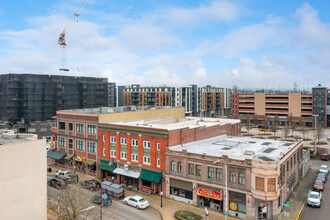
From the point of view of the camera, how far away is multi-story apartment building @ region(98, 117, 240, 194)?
42.8 metres

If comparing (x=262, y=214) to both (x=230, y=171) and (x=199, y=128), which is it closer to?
(x=230, y=171)

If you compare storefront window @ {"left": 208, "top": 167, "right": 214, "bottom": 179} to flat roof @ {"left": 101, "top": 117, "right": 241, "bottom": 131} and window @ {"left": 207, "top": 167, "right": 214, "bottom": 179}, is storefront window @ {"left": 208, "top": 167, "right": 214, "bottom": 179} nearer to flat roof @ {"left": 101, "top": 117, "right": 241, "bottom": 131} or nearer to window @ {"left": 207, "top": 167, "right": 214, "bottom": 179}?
window @ {"left": 207, "top": 167, "right": 214, "bottom": 179}

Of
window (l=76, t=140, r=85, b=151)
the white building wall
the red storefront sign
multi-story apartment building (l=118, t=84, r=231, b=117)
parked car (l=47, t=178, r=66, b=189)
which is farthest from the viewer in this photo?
multi-story apartment building (l=118, t=84, r=231, b=117)

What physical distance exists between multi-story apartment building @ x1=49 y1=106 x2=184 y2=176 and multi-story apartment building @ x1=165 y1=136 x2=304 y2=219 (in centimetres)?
1746

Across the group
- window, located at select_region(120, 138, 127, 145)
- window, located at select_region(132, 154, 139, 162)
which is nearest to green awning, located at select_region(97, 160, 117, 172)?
window, located at select_region(120, 138, 127, 145)

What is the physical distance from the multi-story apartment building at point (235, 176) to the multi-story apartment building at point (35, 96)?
84272mm

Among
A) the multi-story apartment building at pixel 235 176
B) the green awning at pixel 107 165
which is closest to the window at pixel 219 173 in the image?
the multi-story apartment building at pixel 235 176

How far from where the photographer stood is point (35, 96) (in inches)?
4245

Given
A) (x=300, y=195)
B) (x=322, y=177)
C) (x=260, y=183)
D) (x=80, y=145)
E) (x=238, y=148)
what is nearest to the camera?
(x=260, y=183)

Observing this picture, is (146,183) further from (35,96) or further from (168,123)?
(35,96)

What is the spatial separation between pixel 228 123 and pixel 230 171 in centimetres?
2432

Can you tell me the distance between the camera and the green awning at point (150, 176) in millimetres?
41994

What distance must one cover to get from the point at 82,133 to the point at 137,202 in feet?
77.6

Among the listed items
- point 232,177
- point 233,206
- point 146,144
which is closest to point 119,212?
point 146,144
